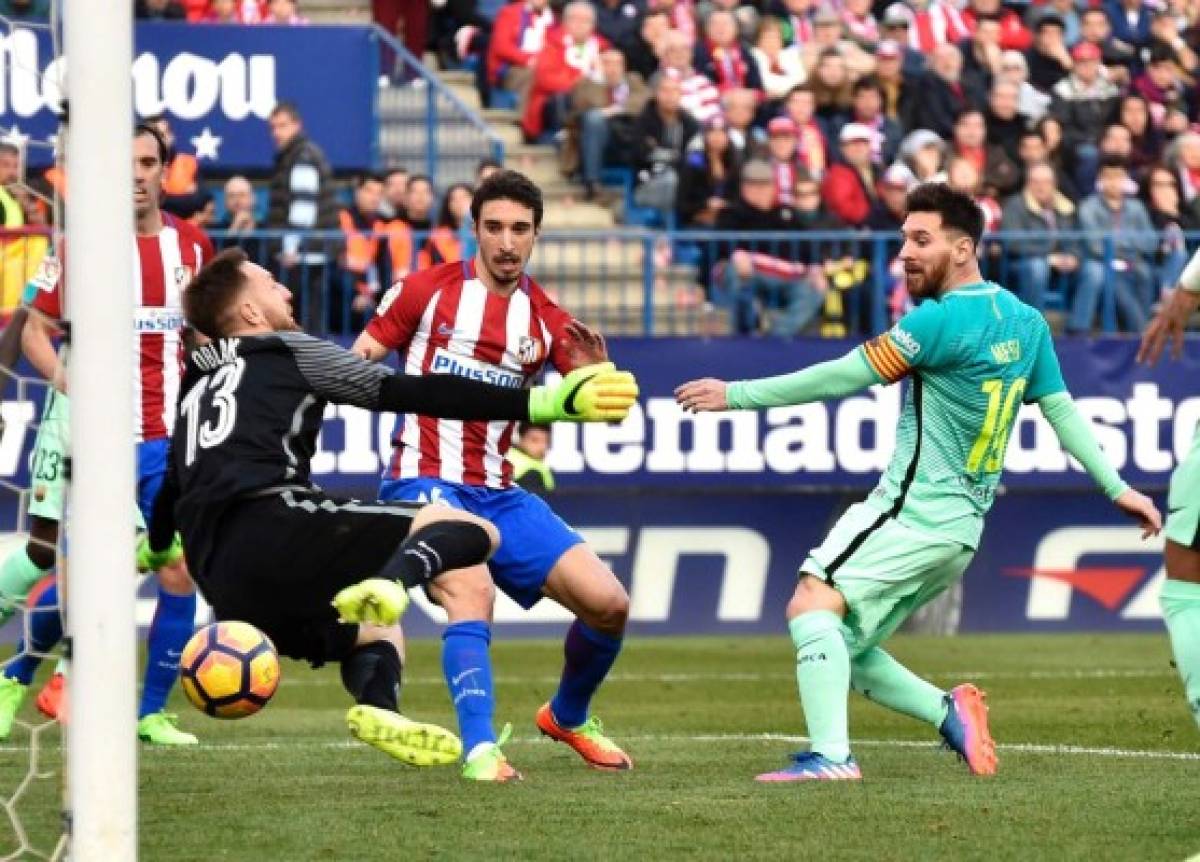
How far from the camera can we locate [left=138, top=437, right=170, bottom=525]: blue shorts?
36.5ft

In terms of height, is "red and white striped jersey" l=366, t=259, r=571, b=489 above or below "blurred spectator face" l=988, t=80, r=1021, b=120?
below

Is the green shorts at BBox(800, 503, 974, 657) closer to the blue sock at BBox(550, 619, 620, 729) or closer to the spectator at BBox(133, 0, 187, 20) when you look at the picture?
the blue sock at BBox(550, 619, 620, 729)

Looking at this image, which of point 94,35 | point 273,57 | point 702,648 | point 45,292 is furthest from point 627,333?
point 94,35

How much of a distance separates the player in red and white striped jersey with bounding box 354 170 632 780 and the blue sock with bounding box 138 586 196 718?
62.8 inches

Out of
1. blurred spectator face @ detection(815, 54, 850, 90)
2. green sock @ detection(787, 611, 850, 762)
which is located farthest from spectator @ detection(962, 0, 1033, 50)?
green sock @ detection(787, 611, 850, 762)

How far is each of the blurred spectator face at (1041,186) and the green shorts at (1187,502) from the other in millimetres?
13074

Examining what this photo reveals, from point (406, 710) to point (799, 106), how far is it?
9.37m

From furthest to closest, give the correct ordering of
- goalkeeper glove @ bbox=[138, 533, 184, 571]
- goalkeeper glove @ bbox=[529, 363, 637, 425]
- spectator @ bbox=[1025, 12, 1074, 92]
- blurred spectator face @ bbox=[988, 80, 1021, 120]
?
1. spectator @ bbox=[1025, 12, 1074, 92]
2. blurred spectator face @ bbox=[988, 80, 1021, 120]
3. goalkeeper glove @ bbox=[138, 533, 184, 571]
4. goalkeeper glove @ bbox=[529, 363, 637, 425]

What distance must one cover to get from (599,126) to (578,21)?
1015mm

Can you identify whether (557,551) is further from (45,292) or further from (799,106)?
(799,106)

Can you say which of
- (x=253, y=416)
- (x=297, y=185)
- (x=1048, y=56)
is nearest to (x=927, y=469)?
(x=253, y=416)

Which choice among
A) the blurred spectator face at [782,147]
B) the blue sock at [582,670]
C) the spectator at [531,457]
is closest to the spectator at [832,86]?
the blurred spectator face at [782,147]

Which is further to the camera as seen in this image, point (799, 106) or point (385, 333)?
point (799, 106)

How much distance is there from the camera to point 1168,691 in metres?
14.0
